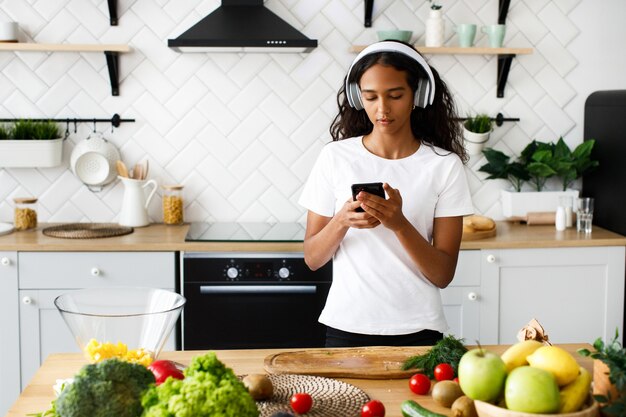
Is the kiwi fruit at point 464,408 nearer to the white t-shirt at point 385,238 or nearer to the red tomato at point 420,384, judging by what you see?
the red tomato at point 420,384

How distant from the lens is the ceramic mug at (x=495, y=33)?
13.0 feet

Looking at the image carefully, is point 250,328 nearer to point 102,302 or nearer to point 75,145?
point 75,145

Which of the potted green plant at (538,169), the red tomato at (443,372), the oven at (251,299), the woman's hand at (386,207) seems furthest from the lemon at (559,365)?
the potted green plant at (538,169)

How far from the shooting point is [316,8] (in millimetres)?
4043

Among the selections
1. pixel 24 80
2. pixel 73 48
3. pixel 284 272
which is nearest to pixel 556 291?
pixel 284 272

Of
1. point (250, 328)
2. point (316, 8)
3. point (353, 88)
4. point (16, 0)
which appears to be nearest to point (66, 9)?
point (16, 0)

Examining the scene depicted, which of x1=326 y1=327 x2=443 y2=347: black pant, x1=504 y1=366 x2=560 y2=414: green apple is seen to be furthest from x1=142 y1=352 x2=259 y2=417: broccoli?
x1=326 y1=327 x2=443 y2=347: black pant

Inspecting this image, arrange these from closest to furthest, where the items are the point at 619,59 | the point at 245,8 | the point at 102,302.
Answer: the point at 102,302 < the point at 245,8 < the point at 619,59

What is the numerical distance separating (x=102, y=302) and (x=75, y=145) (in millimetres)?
2294

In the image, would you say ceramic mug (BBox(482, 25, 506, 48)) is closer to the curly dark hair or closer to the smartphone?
the curly dark hair

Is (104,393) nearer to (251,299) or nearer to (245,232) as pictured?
(251,299)

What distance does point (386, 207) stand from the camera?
2.25 metres

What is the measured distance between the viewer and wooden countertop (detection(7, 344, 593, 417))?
5.86ft

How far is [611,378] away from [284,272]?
2164 millimetres
